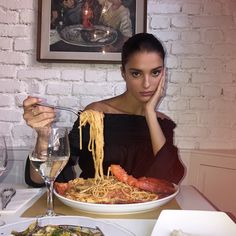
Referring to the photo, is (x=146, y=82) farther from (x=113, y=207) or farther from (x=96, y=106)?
(x=113, y=207)

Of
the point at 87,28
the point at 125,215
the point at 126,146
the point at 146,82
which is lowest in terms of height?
the point at 125,215

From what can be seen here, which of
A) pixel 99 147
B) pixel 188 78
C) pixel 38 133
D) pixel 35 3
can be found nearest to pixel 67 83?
pixel 35 3

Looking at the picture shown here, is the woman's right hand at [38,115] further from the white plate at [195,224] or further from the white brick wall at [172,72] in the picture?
the white brick wall at [172,72]

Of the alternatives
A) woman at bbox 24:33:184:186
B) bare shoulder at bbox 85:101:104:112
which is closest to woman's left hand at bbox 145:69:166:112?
woman at bbox 24:33:184:186

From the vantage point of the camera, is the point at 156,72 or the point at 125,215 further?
the point at 156,72

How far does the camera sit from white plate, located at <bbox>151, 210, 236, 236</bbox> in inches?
25.4

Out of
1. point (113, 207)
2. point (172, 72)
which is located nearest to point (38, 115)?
point (113, 207)

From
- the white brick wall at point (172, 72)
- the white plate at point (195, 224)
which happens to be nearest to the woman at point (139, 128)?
the white brick wall at point (172, 72)

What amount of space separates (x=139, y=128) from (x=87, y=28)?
610 mm

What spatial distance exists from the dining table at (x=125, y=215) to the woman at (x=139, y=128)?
32 cm

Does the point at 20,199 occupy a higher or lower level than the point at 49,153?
lower

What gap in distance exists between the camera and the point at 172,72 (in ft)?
6.04

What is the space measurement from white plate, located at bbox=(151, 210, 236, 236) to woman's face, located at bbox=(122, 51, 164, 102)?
822 mm

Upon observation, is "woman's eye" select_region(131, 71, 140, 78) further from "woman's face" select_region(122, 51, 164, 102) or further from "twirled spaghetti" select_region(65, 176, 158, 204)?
"twirled spaghetti" select_region(65, 176, 158, 204)
